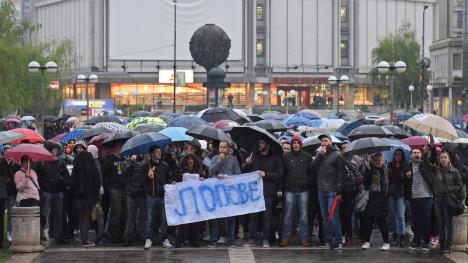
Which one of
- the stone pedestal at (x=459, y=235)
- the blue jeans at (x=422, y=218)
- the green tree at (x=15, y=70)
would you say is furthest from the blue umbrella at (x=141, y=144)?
the green tree at (x=15, y=70)

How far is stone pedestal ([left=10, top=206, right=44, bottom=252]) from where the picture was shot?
1592 cm

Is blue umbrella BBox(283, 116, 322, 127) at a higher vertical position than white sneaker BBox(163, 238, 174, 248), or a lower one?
higher

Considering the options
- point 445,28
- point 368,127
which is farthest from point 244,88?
point 368,127

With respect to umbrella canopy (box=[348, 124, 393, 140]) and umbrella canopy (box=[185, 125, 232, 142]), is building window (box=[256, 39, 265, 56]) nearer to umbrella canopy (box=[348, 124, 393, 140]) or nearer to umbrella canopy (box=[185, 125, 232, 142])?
umbrella canopy (box=[348, 124, 393, 140])

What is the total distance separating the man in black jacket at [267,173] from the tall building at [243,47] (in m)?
90.7

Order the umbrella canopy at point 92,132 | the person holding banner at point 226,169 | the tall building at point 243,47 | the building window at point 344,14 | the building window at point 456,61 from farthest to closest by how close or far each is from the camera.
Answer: the building window at point 344,14, the tall building at point 243,47, the building window at point 456,61, the umbrella canopy at point 92,132, the person holding banner at point 226,169

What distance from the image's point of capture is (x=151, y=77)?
365ft

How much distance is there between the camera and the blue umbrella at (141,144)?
16625 millimetres

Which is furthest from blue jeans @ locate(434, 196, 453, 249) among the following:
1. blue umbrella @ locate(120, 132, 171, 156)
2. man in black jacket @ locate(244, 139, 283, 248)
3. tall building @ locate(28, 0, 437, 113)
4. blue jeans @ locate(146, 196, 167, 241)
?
tall building @ locate(28, 0, 437, 113)

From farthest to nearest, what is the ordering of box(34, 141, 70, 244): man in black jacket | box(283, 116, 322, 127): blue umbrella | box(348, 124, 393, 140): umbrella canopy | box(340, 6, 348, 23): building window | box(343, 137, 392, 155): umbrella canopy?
box(340, 6, 348, 23): building window → box(283, 116, 322, 127): blue umbrella → box(348, 124, 393, 140): umbrella canopy → box(34, 141, 70, 244): man in black jacket → box(343, 137, 392, 155): umbrella canopy

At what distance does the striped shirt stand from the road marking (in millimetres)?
2844

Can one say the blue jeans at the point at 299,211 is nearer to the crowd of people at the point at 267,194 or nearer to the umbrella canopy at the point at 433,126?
the crowd of people at the point at 267,194

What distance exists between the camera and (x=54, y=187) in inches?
671

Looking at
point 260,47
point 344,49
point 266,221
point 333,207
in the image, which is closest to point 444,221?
point 333,207
